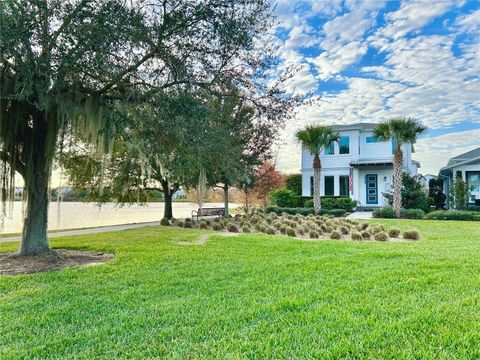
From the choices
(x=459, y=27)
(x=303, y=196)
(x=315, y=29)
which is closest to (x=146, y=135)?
(x=315, y=29)

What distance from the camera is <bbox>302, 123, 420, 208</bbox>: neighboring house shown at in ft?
68.9

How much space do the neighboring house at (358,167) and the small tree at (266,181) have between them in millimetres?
1909

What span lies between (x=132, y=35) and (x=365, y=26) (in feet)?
23.2

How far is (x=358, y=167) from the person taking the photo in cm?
2111

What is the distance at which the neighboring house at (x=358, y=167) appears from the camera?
21.0 meters

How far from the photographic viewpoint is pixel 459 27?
28.9 feet

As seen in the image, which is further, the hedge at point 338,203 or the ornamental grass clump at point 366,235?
the hedge at point 338,203

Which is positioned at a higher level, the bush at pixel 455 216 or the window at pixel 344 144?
the window at pixel 344 144

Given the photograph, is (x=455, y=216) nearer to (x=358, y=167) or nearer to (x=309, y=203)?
(x=358, y=167)

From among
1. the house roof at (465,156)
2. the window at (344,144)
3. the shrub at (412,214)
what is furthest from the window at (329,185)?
the house roof at (465,156)

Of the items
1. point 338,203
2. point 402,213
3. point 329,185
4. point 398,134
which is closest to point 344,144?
point 329,185

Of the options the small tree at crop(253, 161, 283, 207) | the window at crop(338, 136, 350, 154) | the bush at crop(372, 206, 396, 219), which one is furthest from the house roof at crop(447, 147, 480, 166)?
the small tree at crop(253, 161, 283, 207)

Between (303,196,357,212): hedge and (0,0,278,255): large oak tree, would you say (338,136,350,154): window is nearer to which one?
(303,196,357,212): hedge

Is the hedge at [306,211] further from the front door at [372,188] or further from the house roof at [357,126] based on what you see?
the house roof at [357,126]
